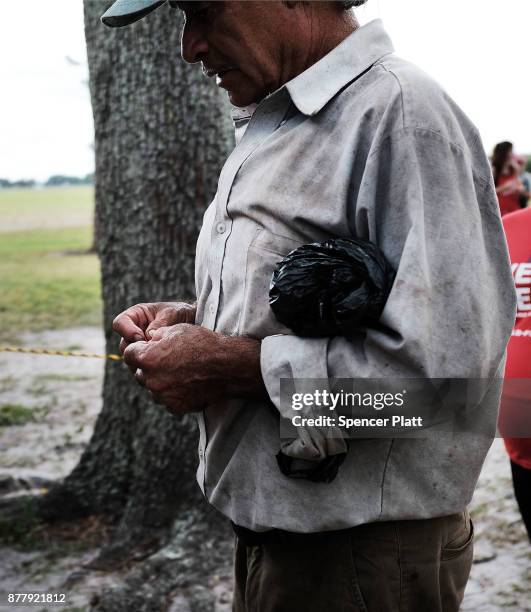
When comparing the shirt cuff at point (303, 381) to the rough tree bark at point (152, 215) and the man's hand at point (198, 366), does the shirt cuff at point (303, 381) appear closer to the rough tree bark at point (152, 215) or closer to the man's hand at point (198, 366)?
the man's hand at point (198, 366)

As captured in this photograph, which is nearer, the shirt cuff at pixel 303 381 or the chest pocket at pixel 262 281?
the shirt cuff at pixel 303 381

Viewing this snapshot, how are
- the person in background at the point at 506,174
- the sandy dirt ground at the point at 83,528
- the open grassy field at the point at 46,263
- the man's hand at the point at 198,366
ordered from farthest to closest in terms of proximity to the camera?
the open grassy field at the point at 46,263 < the person in background at the point at 506,174 < the sandy dirt ground at the point at 83,528 < the man's hand at the point at 198,366

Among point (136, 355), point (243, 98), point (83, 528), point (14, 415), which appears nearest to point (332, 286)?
point (136, 355)

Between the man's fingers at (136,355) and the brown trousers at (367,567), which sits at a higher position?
the man's fingers at (136,355)

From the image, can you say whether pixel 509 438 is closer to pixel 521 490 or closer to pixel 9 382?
pixel 521 490

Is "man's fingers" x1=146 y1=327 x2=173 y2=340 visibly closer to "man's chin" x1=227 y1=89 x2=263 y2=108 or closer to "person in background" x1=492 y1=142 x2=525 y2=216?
"man's chin" x1=227 y1=89 x2=263 y2=108

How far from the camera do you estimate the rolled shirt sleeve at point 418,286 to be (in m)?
1.28

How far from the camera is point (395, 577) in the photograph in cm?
151

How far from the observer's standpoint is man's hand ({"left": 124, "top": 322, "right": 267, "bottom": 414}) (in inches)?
57.0

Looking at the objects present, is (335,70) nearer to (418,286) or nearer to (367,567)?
(418,286)

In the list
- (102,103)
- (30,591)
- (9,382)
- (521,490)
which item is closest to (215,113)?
(102,103)

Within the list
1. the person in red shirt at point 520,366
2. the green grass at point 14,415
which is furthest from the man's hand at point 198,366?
the green grass at point 14,415

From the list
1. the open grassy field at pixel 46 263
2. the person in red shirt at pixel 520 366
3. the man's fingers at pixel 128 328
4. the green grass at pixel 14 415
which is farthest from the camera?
the open grassy field at pixel 46 263

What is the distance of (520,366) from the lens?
262cm
